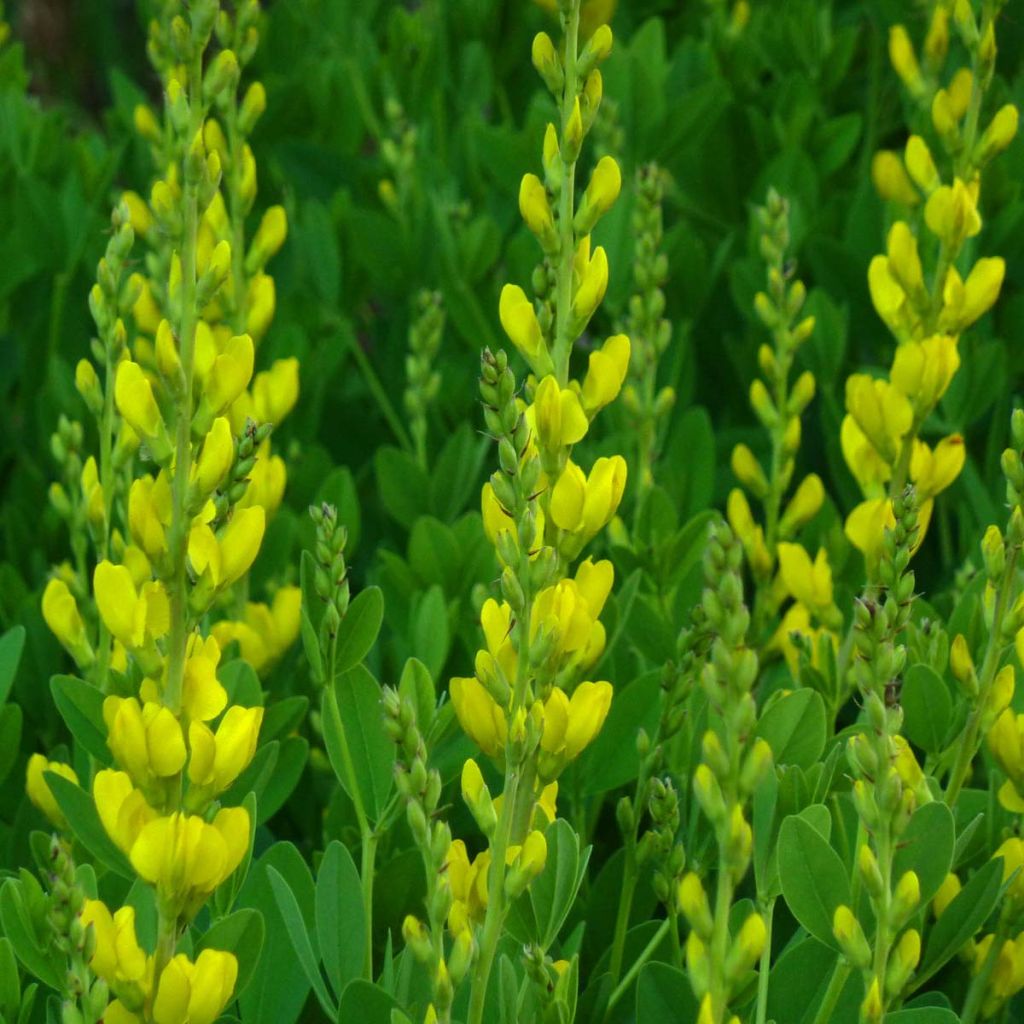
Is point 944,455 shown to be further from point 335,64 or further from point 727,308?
point 335,64

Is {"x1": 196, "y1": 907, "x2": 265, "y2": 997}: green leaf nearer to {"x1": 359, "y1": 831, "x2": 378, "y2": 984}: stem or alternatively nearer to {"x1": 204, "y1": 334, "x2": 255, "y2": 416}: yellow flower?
{"x1": 359, "y1": 831, "x2": 378, "y2": 984}: stem

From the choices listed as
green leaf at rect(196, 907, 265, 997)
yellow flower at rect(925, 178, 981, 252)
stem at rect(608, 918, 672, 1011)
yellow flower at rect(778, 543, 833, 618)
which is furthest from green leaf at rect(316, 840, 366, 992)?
yellow flower at rect(925, 178, 981, 252)

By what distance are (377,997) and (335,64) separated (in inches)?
83.9

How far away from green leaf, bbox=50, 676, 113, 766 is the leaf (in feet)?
0.84

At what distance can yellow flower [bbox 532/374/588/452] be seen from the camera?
43.5 inches

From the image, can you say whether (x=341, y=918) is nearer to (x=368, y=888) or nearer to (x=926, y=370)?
(x=368, y=888)

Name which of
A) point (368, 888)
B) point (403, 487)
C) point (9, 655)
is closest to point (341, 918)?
point (368, 888)

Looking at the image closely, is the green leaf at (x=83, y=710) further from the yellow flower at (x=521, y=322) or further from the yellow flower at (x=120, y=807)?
the yellow flower at (x=521, y=322)

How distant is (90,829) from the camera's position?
1.25 m

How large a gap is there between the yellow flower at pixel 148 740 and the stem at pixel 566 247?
14.2 inches

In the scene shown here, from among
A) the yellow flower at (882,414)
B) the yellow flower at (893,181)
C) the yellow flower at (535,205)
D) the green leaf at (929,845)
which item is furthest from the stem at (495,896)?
the yellow flower at (893,181)

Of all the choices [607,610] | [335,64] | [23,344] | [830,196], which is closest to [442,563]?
[607,610]

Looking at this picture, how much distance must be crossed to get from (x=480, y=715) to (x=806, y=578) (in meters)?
0.65

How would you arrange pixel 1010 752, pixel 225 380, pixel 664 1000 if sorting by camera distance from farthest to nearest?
pixel 1010 752 → pixel 664 1000 → pixel 225 380
